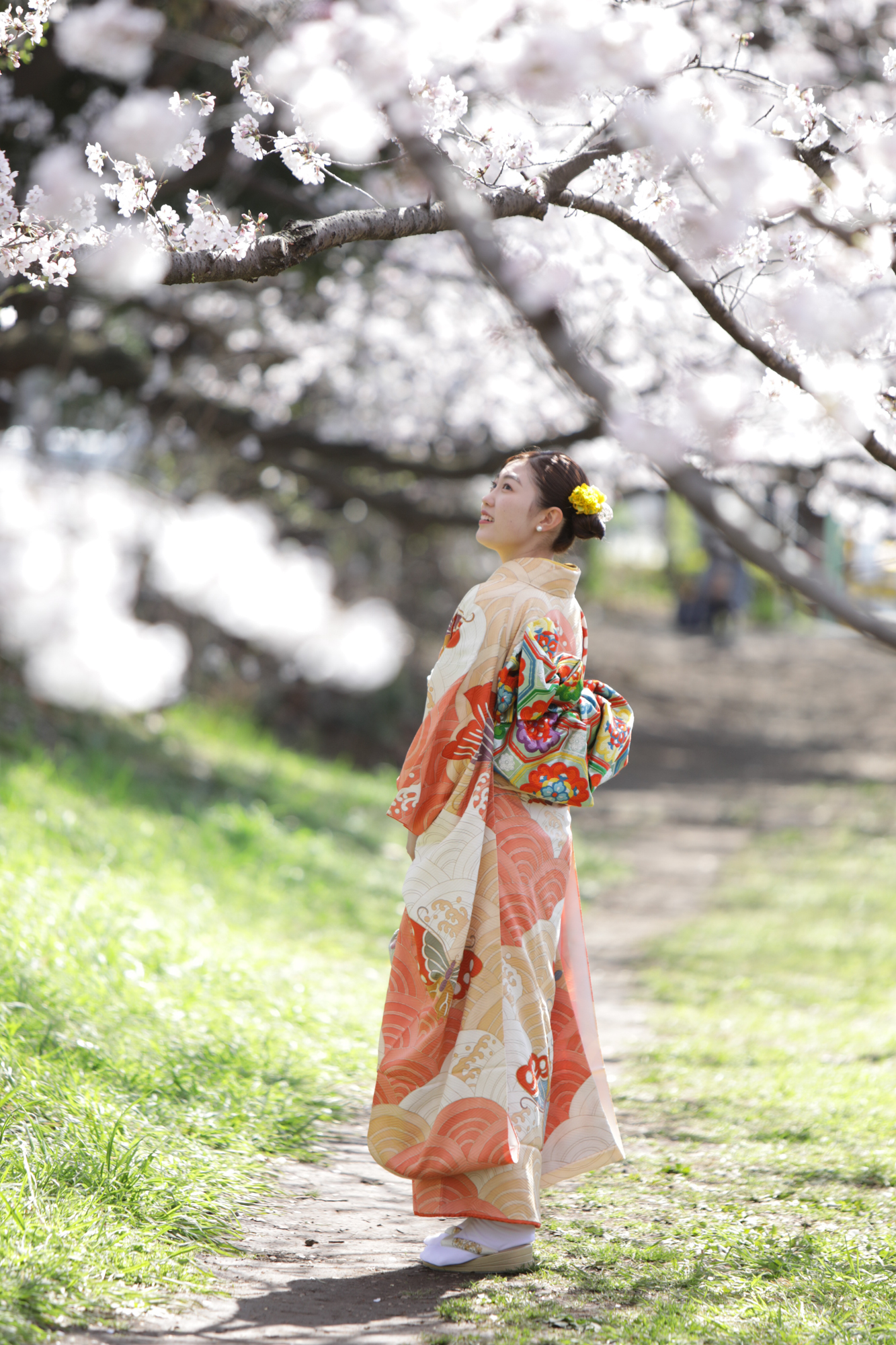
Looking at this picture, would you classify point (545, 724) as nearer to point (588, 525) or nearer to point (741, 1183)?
point (588, 525)

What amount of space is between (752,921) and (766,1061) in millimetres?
2433

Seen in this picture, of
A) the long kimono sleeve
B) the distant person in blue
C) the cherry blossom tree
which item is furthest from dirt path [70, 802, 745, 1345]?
the distant person in blue

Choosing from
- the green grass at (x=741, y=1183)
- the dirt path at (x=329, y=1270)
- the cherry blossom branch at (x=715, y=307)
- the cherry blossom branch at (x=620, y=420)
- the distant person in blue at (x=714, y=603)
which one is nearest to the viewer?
the cherry blossom branch at (x=620, y=420)

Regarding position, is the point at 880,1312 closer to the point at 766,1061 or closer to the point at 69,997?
the point at 766,1061

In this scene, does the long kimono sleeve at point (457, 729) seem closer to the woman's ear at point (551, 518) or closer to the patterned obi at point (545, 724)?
the patterned obi at point (545, 724)

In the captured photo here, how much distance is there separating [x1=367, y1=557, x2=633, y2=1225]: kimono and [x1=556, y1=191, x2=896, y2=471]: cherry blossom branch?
628 mm

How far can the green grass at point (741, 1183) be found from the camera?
7.93 ft

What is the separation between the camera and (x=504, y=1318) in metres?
2.38

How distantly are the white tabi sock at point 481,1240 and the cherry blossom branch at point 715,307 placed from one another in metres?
1.75

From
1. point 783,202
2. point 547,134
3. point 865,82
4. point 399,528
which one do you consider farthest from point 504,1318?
point 399,528

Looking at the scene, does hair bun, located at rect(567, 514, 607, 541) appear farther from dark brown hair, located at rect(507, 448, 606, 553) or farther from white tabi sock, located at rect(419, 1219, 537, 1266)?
white tabi sock, located at rect(419, 1219, 537, 1266)

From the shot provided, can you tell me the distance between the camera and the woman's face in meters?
2.75

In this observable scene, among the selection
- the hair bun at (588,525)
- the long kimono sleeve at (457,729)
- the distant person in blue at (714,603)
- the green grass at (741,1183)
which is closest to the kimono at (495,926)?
the long kimono sleeve at (457,729)

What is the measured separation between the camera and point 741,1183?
3.23 m
